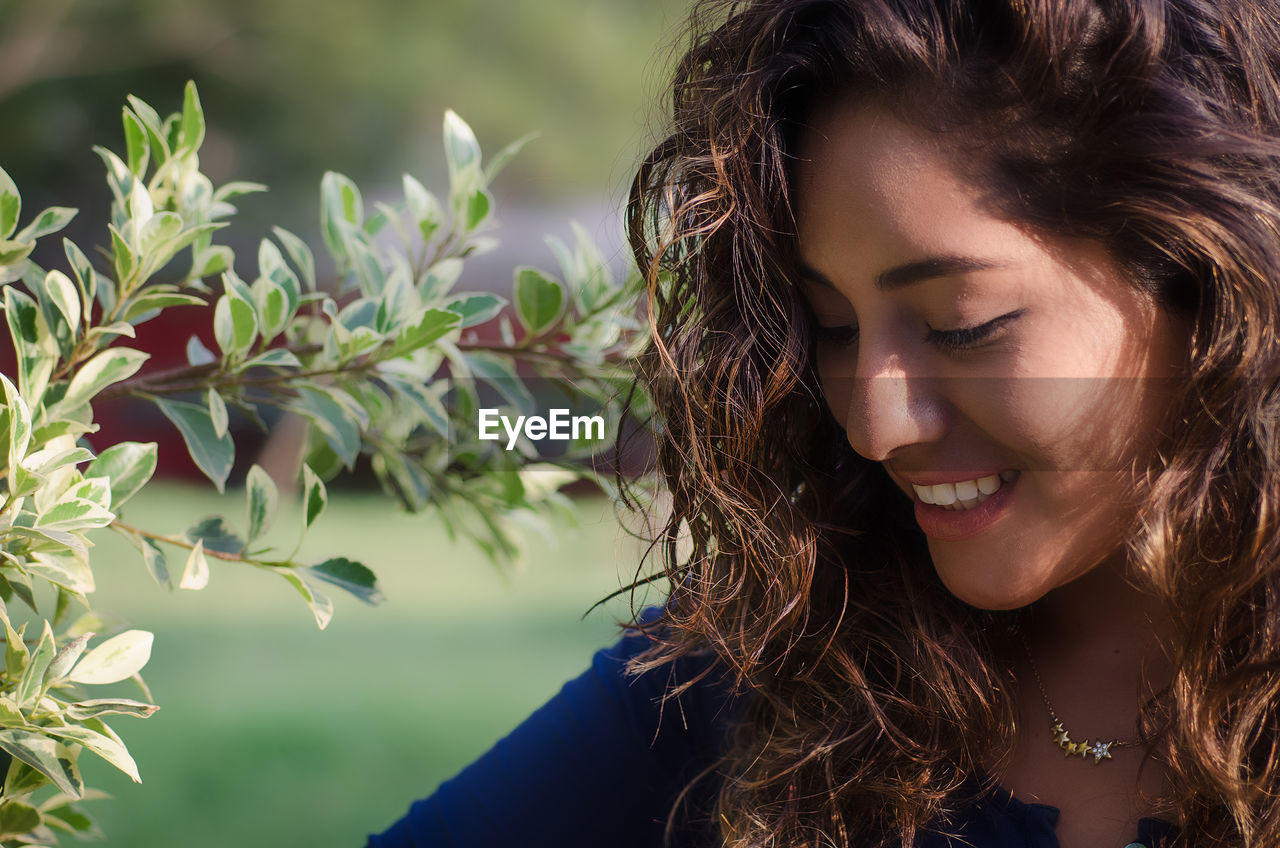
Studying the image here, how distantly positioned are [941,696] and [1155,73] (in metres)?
0.65

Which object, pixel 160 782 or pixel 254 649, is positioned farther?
pixel 254 649

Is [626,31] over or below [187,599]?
over

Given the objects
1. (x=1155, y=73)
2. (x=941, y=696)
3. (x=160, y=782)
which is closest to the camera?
(x=1155, y=73)

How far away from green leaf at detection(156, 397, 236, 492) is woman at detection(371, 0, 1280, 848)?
0.46 m

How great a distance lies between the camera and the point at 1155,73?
97 centimetres

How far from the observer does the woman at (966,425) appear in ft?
3.27

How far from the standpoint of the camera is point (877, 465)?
4.39ft

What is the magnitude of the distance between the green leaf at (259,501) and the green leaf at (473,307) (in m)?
0.25

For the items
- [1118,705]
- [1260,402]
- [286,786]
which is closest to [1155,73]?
[1260,402]

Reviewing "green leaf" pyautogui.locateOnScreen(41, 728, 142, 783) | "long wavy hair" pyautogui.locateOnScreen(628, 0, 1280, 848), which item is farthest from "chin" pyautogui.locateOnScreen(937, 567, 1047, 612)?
"green leaf" pyautogui.locateOnScreen(41, 728, 142, 783)

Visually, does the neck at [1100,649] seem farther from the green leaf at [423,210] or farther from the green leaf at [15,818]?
the green leaf at [15,818]

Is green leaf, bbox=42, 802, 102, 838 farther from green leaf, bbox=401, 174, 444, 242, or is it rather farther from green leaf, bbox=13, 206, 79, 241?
green leaf, bbox=401, 174, 444, 242

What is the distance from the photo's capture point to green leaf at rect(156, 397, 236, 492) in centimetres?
102

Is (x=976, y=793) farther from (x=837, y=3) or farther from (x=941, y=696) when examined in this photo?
(x=837, y=3)
